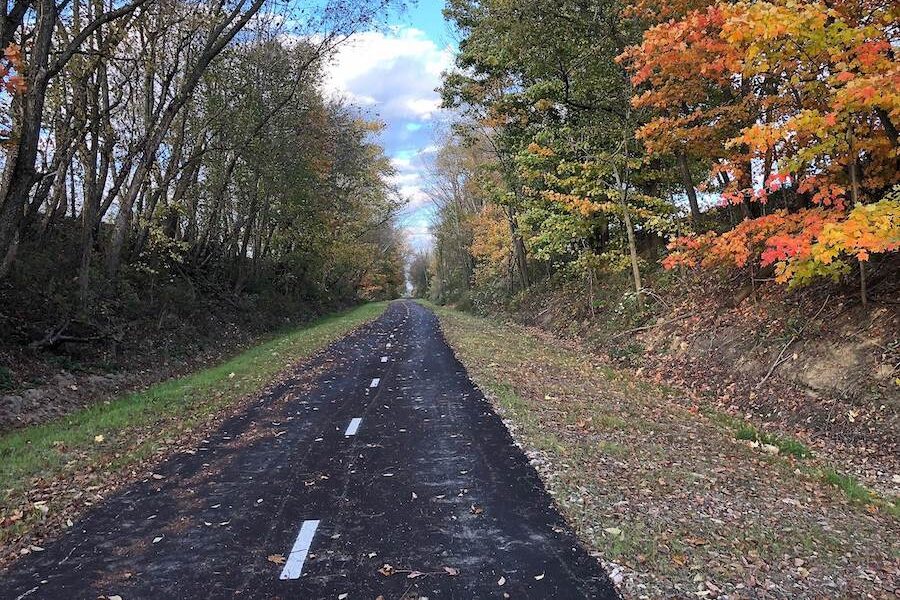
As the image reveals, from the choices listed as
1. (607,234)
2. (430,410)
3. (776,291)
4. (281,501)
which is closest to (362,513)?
(281,501)

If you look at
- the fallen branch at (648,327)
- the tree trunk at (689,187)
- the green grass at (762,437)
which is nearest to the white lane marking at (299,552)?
Answer: the green grass at (762,437)

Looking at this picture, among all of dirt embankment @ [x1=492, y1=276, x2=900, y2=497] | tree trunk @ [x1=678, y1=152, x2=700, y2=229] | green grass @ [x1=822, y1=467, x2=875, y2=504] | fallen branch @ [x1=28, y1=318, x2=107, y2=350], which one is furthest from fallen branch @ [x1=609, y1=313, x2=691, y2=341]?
fallen branch @ [x1=28, y1=318, x2=107, y2=350]

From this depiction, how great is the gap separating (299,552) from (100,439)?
5.22m

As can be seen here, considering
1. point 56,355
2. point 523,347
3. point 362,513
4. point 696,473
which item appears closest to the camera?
point 362,513

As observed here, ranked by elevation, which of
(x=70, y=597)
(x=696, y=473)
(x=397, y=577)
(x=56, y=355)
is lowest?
(x=696, y=473)

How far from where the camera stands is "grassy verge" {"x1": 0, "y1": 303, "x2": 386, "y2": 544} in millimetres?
6320

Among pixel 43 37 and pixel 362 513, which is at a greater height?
pixel 43 37

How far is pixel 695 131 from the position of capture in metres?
12.2

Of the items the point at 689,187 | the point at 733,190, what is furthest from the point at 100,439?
the point at 689,187

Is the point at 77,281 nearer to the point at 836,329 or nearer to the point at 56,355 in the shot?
the point at 56,355

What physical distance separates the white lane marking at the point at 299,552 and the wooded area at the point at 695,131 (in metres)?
6.70

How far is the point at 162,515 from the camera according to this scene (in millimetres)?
5734

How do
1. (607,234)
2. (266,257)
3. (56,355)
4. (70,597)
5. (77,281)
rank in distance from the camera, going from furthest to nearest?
(266,257)
(607,234)
(77,281)
(56,355)
(70,597)

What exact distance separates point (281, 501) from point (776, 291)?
10236 millimetres
